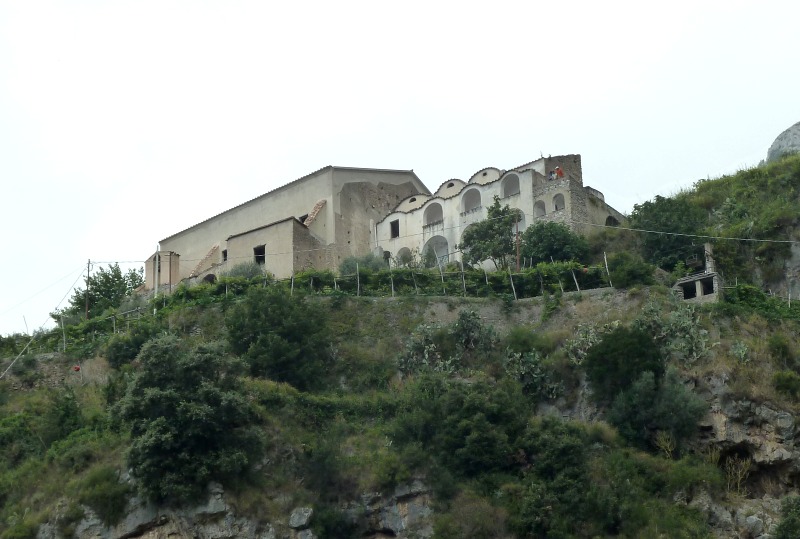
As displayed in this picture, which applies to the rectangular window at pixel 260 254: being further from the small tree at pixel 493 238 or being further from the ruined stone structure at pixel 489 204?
the small tree at pixel 493 238

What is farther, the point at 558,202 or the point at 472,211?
the point at 472,211

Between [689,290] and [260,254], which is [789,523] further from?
[260,254]

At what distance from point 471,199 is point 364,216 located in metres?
4.81

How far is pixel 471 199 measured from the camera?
5172 cm

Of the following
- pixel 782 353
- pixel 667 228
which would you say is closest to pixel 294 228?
pixel 667 228

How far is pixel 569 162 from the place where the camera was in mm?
51250

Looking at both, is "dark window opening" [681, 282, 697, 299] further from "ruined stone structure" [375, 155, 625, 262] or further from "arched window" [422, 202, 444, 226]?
"arched window" [422, 202, 444, 226]

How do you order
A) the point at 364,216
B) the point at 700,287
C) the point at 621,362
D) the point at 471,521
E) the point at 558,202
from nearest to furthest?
A: the point at 471,521 < the point at 621,362 < the point at 700,287 < the point at 558,202 < the point at 364,216

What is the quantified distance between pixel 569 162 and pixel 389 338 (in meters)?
15.3

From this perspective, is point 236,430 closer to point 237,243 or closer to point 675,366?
point 675,366

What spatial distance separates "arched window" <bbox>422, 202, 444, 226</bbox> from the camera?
172 feet

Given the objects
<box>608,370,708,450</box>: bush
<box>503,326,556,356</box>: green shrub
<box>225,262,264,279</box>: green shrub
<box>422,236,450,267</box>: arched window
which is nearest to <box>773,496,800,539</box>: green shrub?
<box>608,370,708,450</box>: bush

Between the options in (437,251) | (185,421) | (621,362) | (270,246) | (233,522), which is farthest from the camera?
(437,251)

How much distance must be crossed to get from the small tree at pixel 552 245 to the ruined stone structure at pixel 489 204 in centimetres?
263
